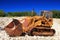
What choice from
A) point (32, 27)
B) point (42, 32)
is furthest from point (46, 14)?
point (32, 27)

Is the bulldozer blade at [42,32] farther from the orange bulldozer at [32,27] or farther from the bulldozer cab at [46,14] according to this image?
the bulldozer cab at [46,14]

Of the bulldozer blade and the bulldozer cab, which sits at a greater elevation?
the bulldozer cab

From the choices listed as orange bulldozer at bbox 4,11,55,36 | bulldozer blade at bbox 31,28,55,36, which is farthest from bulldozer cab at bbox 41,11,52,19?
bulldozer blade at bbox 31,28,55,36

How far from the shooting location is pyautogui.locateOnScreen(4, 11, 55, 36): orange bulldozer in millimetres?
17453

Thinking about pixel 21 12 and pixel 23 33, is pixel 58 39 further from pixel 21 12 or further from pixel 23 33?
pixel 21 12

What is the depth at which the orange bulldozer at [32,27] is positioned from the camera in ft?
57.3

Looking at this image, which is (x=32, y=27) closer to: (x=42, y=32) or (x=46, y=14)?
(x=42, y=32)

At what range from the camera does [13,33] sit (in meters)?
17.3

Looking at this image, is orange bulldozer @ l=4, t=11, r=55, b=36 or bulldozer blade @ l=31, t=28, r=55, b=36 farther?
bulldozer blade @ l=31, t=28, r=55, b=36

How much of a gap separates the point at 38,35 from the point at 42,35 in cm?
36

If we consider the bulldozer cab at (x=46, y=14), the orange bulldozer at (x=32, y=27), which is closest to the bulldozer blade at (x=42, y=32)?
the orange bulldozer at (x=32, y=27)

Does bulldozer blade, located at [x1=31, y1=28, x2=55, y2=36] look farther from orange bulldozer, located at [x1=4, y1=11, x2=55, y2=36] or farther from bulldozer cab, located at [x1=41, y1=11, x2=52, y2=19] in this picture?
bulldozer cab, located at [x1=41, y1=11, x2=52, y2=19]

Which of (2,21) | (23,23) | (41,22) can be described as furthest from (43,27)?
(2,21)

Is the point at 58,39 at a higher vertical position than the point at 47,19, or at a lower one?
lower
